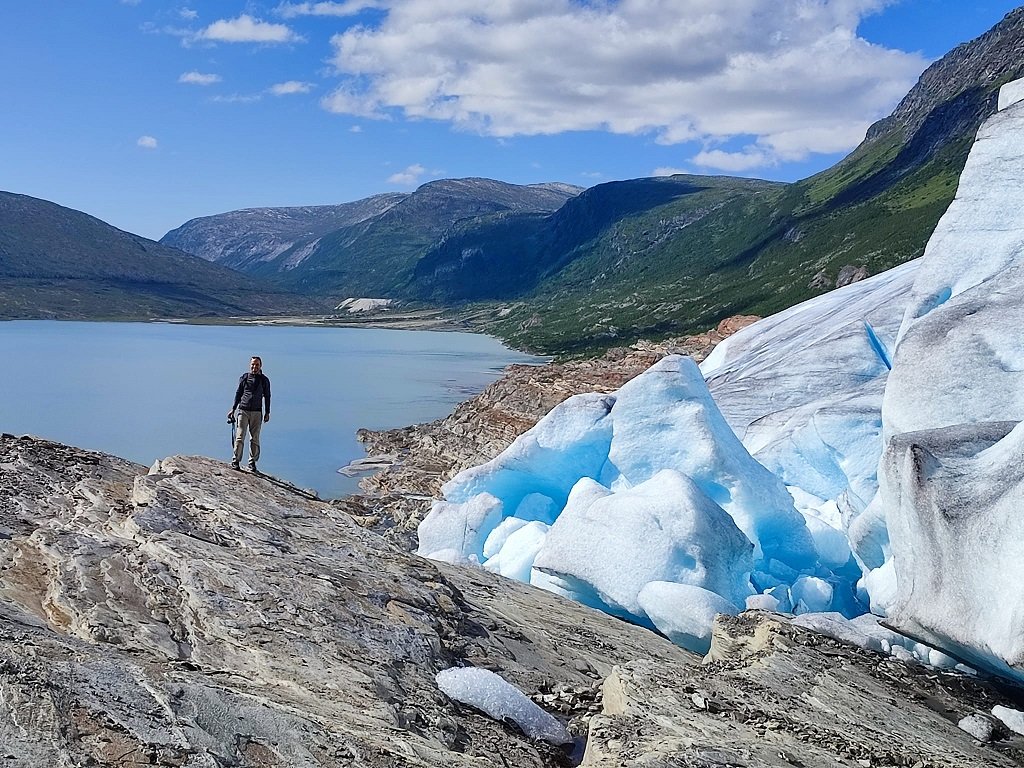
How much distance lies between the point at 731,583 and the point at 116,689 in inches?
298

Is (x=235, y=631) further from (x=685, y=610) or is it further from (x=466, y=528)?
(x=466, y=528)

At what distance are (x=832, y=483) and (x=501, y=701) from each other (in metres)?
9.95

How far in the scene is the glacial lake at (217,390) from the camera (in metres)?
36.1

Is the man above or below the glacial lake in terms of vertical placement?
above

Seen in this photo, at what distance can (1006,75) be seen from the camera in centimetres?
10762

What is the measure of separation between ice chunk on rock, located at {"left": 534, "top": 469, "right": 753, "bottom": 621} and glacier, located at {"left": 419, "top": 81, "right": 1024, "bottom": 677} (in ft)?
0.08

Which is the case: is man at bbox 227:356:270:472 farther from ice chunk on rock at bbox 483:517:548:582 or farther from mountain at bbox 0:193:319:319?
mountain at bbox 0:193:319:319

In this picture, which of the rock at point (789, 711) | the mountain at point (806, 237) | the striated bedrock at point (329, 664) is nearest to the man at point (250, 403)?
the striated bedrock at point (329, 664)

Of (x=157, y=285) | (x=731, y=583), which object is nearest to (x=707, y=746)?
(x=731, y=583)

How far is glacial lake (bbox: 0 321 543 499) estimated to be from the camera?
36.1 meters

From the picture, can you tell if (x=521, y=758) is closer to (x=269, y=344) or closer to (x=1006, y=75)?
(x=269, y=344)

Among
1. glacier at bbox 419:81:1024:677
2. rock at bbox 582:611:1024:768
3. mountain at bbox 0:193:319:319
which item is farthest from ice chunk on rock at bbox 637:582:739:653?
mountain at bbox 0:193:319:319

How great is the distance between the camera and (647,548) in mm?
10664

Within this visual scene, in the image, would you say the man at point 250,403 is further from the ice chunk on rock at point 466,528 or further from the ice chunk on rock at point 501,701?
the ice chunk on rock at point 501,701
